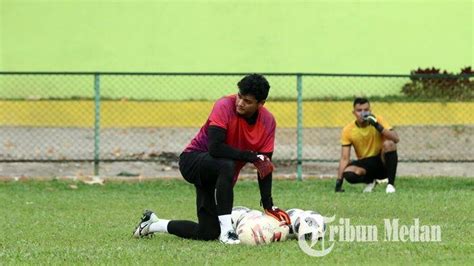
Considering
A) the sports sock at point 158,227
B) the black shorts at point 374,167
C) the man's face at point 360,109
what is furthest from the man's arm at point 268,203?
the black shorts at point 374,167

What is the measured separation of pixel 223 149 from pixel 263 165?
1.21 ft

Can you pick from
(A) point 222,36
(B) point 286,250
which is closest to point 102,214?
(B) point 286,250

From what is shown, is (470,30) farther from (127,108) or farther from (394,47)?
(127,108)

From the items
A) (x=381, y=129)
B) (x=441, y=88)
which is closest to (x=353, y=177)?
(x=381, y=129)

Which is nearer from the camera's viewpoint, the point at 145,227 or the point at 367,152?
the point at 145,227

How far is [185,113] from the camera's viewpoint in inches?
920

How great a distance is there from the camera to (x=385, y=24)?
81.0 ft

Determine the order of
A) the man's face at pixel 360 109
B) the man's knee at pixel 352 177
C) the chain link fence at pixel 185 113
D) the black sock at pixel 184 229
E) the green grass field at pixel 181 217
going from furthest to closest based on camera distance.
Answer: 1. the chain link fence at pixel 185 113
2. the man's knee at pixel 352 177
3. the man's face at pixel 360 109
4. the black sock at pixel 184 229
5. the green grass field at pixel 181 217

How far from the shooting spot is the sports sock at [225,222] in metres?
10.9

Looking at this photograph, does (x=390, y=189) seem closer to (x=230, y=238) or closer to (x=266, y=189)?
(x=266, y=189)

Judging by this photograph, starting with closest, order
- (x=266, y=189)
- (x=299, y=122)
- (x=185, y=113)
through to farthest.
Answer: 1. (x=266, y=189)
2. (x=299, y=122)
3. (x=185, y=113)

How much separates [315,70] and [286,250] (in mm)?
14654

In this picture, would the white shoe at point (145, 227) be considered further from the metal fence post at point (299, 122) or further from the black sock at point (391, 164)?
the metal fence post at point (299, 122)

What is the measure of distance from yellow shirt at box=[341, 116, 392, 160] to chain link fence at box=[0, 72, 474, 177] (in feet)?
11.6
